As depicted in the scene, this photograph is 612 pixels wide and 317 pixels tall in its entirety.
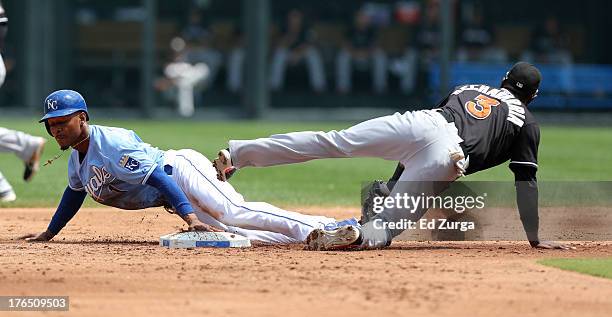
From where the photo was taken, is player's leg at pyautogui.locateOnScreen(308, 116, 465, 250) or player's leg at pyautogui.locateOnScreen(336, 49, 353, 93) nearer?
player's leg at pyautogui.locateOnScreen(308, 116, 465, 250)

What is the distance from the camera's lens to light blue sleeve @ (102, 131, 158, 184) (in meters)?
6.83

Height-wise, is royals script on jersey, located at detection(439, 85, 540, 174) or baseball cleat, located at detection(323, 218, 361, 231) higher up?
royals script on jersey, located at detection(439, 85, 540, 174)

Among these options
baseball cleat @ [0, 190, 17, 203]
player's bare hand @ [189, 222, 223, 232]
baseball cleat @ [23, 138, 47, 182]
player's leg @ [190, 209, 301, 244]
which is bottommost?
baseball cleat @ [0, 190, 17, 203]

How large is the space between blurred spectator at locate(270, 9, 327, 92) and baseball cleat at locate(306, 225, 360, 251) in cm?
1699

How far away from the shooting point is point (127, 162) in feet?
22.4

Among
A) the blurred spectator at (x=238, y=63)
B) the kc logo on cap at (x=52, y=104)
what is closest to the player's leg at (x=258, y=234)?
the kc logo on cap at (x=52, y=104)

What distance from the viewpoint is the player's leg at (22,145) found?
34.1 ft

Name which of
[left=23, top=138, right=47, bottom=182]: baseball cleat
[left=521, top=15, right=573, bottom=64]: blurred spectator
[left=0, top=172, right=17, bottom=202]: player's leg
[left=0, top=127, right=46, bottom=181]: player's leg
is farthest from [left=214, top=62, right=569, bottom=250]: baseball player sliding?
[left=521, top=15, right=573, bottom=64]: blurred spectator

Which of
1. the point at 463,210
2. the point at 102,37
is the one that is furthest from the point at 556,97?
the point at 463,210

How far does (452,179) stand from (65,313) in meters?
2.81

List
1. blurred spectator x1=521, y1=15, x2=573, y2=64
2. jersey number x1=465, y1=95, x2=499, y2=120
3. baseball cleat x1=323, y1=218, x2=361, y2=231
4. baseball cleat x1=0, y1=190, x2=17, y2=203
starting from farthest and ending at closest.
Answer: blurred spectator x1=521, y1=15, x2=573, y2=64
baseball cleat x1=0, y1=190, x2=17, y2=203
jersey number x1=465, y1=95, x2=499, y2=120
baseball cleat x1=323, y1=218, x2=361, y2=231

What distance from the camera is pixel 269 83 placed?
2412cm

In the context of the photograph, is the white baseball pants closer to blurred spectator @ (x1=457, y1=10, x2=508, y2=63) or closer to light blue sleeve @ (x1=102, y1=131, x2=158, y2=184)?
light blue sleeve @ (x1=102, y1=131, x2=158, y2=184)

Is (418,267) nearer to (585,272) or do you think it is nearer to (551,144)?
(585,272)
